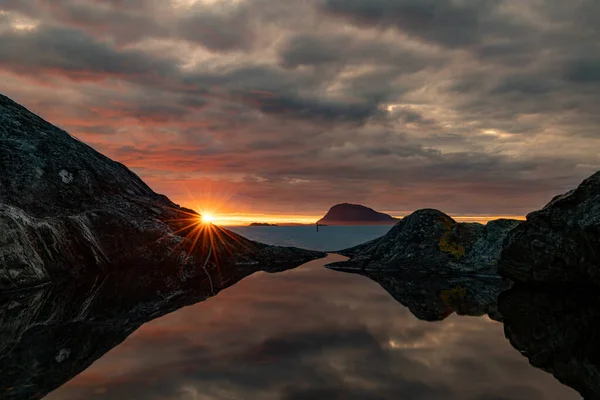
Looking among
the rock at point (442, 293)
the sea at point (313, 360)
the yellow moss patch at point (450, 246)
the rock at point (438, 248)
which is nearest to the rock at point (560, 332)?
the sea at point (313, 360)

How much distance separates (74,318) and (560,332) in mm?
9992

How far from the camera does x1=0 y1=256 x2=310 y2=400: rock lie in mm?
5535

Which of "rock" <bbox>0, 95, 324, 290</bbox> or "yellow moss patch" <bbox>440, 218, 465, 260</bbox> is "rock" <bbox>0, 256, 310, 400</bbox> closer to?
"rock" <bbox>0, 95, 324, 290</bbox>

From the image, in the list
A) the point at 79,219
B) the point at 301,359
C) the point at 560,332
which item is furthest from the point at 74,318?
the point at 79,219

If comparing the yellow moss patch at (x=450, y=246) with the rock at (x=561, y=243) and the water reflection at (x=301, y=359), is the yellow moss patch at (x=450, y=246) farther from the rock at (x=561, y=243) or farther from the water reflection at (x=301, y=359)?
the water reflection at (x=301, y=359)

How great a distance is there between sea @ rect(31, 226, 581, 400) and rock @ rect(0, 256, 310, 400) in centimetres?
30

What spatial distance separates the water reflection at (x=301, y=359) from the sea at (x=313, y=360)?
2 centimetres

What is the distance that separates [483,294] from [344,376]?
9265 millimetres

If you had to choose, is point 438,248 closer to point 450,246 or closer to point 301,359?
point 450,246

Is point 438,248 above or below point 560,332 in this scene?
above

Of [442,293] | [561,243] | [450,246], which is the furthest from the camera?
[450,246]

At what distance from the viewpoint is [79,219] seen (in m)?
18.0

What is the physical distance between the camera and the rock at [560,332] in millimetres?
5648

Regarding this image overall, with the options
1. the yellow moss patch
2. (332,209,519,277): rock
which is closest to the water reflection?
(332,209,519,277): rock
